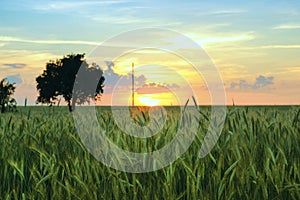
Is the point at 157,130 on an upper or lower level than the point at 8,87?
lower

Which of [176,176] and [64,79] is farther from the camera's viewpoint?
[64,79]

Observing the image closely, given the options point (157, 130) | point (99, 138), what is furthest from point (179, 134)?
point (99, 138)

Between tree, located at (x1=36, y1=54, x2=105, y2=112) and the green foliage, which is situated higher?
tree, located at (x1=36, y1=54, x2=105, y2=112)

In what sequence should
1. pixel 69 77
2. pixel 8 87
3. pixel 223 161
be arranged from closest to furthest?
1. pixel 223 161
2. pixel 8 87
3. pixel 69 77

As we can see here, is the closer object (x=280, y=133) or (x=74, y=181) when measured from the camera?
(x=74, y=181)

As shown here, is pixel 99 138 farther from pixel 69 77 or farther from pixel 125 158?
pixel 69 77

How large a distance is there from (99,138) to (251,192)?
1.97 metres

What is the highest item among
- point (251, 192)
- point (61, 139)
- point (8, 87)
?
point (8, 87)

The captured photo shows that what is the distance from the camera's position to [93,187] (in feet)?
11.3

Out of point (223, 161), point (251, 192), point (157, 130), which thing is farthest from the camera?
point (157, 130)

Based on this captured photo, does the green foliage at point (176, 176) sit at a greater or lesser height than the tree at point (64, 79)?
lesser

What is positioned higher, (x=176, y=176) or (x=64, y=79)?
(x=64, y=79)

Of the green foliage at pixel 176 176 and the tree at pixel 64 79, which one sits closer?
the green foliage at pixel 176 176

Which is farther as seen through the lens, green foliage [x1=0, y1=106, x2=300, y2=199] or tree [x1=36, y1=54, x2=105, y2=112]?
tree [x1=36, y1=54, x2=105, y2=112]
